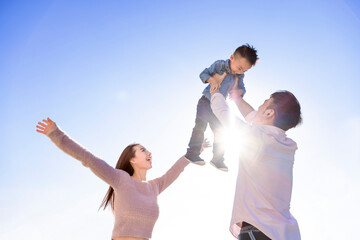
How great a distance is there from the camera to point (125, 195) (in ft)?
15.3

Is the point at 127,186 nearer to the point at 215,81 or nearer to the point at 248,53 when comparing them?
the point at 215,81

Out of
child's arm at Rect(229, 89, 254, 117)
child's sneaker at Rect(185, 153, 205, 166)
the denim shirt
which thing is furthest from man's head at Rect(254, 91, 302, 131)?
child's sneaker at Rect(185, 153, 205, 166)

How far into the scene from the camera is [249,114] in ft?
15.2

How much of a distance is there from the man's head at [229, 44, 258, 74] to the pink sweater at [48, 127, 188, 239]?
2386 mm

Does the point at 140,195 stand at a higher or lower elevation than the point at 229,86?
lower

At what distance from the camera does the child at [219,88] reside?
17.7 ft

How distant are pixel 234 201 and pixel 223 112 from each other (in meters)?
0.97

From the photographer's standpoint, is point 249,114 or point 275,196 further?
point 249,114

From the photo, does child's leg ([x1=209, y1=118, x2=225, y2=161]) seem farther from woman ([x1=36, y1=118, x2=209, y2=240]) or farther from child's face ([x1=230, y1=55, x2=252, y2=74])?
woman ([x1=36, y1=118, x2=209, y2=240])

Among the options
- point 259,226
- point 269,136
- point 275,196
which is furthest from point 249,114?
point 259,226

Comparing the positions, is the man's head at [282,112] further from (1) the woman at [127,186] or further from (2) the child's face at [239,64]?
(1) the woman at [127,186]

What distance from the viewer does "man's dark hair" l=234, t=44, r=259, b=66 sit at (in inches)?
212

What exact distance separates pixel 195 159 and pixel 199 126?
2.29 feet

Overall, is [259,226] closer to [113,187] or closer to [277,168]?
[277,168]
